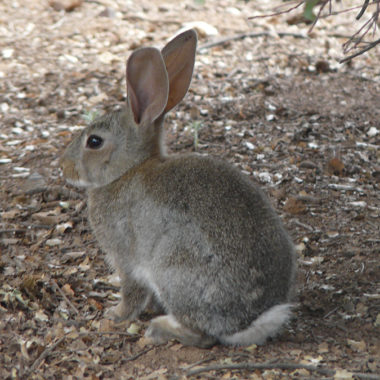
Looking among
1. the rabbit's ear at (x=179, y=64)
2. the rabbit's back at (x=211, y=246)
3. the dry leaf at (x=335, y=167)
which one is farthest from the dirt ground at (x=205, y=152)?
the rabbit's ear at (x=179, y=64)

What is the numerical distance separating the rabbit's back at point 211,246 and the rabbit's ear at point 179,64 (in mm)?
679

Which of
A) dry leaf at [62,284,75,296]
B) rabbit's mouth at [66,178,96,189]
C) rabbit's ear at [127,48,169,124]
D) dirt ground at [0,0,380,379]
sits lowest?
dry leaf at [62,284,75,296]

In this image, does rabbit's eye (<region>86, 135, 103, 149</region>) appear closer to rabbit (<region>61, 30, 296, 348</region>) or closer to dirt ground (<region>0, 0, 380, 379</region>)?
rabbit (<region>61, 30, 296, 348</region>)

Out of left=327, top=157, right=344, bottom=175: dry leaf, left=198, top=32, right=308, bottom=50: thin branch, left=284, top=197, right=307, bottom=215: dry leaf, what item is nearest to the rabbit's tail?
left=284, top=197, right=307, bottom=215: dry leaf

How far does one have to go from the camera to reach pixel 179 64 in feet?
18.1

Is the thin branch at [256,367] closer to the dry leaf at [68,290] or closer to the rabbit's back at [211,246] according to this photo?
the rabbit's back at [211,246]

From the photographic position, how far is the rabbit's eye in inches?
217

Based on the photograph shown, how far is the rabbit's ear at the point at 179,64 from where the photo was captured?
544 centimetres

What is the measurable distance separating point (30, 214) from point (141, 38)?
4.52 m

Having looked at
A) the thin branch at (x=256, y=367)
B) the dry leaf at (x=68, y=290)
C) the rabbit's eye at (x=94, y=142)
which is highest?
the rabbit's eye at (x=94, y=142)

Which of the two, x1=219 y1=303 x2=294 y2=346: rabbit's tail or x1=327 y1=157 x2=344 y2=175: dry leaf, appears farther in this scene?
x1=327 y1=157 x2=344 y2=175: dry leaf

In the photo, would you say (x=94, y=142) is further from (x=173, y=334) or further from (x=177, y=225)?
(x=173, y=334)

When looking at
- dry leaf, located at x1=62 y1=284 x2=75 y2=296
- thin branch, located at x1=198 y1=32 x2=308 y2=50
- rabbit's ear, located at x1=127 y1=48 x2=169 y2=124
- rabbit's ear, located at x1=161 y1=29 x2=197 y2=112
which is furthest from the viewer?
thin branch, located at x1=198 y1=32 x2=308 y2=50

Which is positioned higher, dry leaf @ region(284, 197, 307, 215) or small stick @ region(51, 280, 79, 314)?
dry leaf @ region(284, 197, 307, 215)
